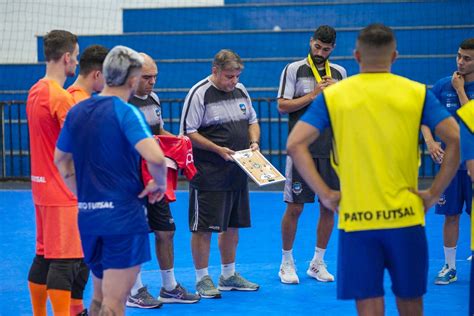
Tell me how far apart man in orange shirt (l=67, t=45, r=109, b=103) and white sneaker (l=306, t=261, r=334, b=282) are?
273 centimetres

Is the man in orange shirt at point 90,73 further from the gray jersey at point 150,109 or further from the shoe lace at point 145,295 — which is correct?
the shoe lace at point 145,295

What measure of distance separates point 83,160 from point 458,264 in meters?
4.22

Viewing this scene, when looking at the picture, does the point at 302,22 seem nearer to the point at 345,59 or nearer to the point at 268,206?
the point at 345,59

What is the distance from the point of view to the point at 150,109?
654 cm

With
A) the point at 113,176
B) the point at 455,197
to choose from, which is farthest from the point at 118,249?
the point at 455,197

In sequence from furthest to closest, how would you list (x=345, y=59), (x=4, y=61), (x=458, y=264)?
1. (x=4, y=61)
2. (x=345, y=59)
3. (x=458, y=264)

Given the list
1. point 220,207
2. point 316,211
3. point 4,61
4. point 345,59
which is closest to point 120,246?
point 220,207

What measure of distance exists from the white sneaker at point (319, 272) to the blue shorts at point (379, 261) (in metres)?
2.90

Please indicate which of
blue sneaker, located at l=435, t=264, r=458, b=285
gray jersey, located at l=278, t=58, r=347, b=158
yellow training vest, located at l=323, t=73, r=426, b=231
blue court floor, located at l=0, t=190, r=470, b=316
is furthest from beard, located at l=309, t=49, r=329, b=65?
yellow training vest, located at l=323, t=73, r=426, b=231

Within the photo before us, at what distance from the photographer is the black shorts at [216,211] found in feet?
21.9

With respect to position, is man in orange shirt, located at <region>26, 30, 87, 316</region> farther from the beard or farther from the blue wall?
the blue wall

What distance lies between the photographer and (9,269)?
298 inches

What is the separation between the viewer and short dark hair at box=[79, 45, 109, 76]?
5.10m

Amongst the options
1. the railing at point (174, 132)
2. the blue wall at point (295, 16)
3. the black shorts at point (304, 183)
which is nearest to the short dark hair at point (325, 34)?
the black shorts at point (304, 183)
